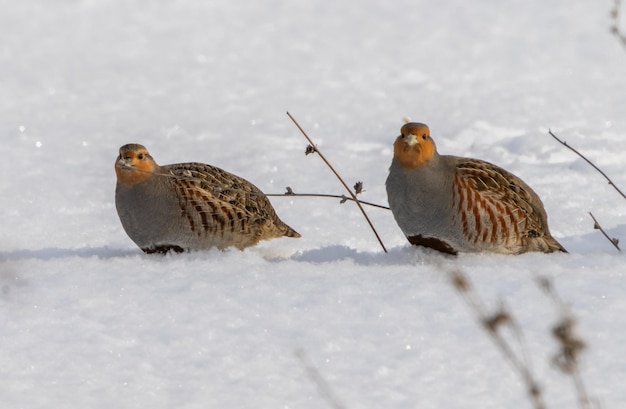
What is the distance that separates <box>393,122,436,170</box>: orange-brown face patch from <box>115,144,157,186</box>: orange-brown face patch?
1.17 m

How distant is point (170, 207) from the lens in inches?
177

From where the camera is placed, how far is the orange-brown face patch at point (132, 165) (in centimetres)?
446

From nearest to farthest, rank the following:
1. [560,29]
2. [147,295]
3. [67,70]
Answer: [147,295] < [67,70] < [560,29]

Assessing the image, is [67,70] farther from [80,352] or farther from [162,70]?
[80,352]

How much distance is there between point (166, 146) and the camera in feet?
26.0

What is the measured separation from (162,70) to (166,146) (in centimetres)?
221

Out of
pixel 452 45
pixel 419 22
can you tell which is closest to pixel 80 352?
pixel 452 45

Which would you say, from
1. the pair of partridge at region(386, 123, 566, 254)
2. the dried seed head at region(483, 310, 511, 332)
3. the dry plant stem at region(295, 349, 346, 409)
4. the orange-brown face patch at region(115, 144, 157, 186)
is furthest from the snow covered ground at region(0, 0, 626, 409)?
the dried seed head at region(483, 310, 511, 332)

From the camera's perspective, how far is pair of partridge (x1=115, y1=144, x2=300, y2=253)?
4461 millimetres

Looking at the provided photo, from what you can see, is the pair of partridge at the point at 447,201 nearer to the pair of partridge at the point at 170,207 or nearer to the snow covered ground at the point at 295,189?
the snow covered ground at the point at 295,189

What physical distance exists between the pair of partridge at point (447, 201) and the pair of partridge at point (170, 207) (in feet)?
2.45

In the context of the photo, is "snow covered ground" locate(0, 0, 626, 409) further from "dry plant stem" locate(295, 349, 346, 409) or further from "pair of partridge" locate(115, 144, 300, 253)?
"pair of partridge" locate(115, 144, 300, 253)

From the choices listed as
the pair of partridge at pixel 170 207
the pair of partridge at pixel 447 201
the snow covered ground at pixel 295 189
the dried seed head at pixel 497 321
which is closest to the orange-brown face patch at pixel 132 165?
the pair of partridge at pixel 170 207

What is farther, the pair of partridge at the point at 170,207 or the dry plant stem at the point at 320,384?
the pair of partridge at the point at 170,207
